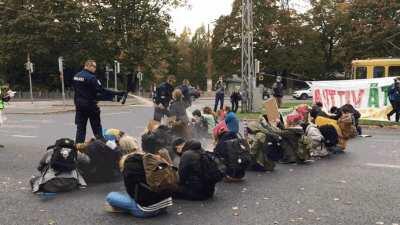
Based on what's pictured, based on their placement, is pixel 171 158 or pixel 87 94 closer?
pixel 171 158

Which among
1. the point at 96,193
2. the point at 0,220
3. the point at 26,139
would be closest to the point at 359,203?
the point at 96,193

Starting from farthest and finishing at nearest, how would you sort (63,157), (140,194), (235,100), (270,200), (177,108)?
(235,100) → (177,108) → (63,157) → (270,200) → (140,194)

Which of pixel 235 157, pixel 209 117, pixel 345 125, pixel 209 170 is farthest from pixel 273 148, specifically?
pixel 209 117

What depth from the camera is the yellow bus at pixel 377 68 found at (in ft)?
91.4

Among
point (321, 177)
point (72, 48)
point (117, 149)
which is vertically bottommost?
point (321, 177)

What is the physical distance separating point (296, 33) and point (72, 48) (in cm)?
2706

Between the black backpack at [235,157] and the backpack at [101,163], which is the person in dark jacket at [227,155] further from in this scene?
the backpack at [101,163]

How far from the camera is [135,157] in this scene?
21.7ft

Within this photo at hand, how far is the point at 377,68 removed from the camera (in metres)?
28.3

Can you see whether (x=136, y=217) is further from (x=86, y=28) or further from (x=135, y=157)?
(x=86, y=28)

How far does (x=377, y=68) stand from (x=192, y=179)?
2341 cm

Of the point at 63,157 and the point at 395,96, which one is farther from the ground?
the point at 395,96

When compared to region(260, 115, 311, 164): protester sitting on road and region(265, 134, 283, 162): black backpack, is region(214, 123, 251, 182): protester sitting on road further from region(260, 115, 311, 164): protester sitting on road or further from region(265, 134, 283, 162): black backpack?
region(260, 115, 311, 164): protester sitting on road

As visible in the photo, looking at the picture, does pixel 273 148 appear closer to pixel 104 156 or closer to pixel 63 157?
pixel 104 156
